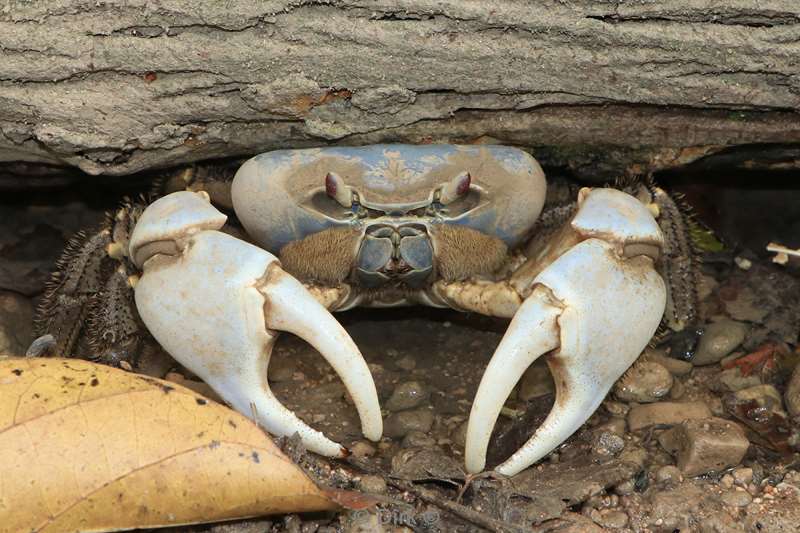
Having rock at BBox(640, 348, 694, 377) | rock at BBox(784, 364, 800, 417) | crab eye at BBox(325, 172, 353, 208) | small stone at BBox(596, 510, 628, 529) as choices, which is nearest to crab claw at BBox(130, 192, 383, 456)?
crab eye at BBox(325, 172, 353, 208)

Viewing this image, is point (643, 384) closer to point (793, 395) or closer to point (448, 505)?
point (793, 395)

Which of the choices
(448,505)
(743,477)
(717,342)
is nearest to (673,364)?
(717,342)

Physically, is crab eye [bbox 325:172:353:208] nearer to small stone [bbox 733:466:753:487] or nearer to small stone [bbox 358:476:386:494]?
small stone [bbox 358:476:386:494]

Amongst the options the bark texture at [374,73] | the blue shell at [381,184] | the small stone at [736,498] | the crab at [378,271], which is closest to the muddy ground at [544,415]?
the small stone at [736,498]

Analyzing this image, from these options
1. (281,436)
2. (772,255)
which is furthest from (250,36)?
(772,255)

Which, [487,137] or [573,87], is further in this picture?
[487,137]

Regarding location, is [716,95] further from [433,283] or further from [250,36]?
[250,36]
